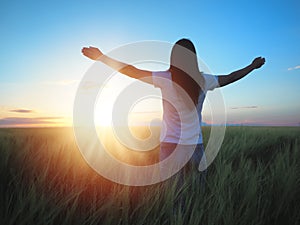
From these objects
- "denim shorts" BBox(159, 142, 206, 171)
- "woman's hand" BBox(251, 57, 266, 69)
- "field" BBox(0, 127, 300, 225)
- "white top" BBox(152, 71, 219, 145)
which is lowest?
"field" BBox(0, 127, 300, 225)

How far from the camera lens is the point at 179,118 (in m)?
1.97

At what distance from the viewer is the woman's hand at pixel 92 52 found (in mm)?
1739

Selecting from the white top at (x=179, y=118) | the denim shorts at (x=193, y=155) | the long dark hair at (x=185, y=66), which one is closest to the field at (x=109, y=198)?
the denim shorts at (x=193, y=155)

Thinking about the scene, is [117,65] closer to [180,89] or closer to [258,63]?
[180,89]

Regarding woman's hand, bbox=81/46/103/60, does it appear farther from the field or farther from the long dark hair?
the field

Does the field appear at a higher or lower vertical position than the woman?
lower

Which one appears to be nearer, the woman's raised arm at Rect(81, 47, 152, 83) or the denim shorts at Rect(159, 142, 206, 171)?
the woman's raised arm at Rect(81, 47, 152, 83)

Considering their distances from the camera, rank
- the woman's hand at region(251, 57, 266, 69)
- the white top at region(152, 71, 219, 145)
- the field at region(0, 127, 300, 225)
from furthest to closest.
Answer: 1. the woman's hand at region(251, 57, 266, 69)
2. the white top at region(152, 71, 219, 145)
3. the field at region(0, 127, 300, 225)

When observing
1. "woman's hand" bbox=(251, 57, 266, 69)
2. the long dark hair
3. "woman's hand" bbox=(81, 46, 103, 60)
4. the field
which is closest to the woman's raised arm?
"woman's hand" bbox=(81, 46, 103, 60)

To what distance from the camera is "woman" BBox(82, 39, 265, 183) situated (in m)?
1.80

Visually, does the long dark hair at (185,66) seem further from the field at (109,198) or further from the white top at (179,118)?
the field at (109,198)

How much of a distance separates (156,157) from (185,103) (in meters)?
0.91

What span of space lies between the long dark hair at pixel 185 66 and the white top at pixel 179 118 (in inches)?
4.0

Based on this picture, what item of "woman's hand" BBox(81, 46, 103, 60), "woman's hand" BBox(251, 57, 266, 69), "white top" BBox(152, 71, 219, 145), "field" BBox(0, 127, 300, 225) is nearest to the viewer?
"field" BBox(0, 127, 300, 225)
